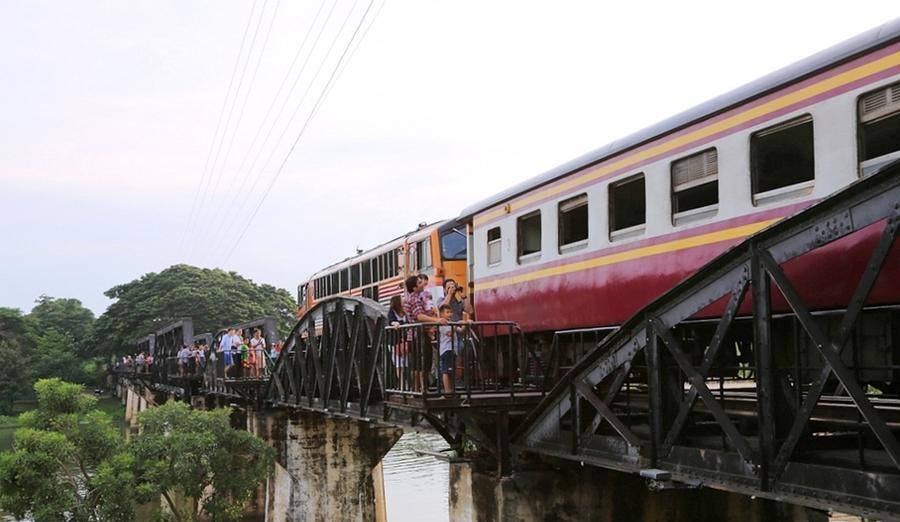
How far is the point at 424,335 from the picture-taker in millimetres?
11805

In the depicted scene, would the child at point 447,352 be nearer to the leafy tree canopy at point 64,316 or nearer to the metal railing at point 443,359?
the metal railing at point 443,359

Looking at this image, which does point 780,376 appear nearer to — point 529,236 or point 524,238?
point 529,236

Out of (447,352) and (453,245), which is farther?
(453,245)

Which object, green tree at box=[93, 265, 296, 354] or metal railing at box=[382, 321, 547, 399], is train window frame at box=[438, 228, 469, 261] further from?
green tree at box=[93, 265, 296, 354]

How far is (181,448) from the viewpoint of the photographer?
85.7 ft

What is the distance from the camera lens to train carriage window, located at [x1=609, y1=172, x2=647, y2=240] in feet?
37.9

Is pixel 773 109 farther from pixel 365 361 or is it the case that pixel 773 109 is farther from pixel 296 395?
pixel 296 395

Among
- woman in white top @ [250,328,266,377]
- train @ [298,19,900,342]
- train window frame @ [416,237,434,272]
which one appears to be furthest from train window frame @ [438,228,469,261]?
woman in white top @ [250,328,266,377]

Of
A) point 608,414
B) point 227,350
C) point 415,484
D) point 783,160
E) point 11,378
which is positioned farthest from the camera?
point 11,378

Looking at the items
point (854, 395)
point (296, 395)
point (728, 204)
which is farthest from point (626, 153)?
point (296, 395)

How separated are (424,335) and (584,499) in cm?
315

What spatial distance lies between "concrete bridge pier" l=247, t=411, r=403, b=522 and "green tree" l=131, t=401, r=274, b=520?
99cm

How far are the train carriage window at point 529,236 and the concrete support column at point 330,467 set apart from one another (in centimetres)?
1528

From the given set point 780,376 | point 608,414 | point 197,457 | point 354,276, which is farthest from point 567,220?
point 354,276
